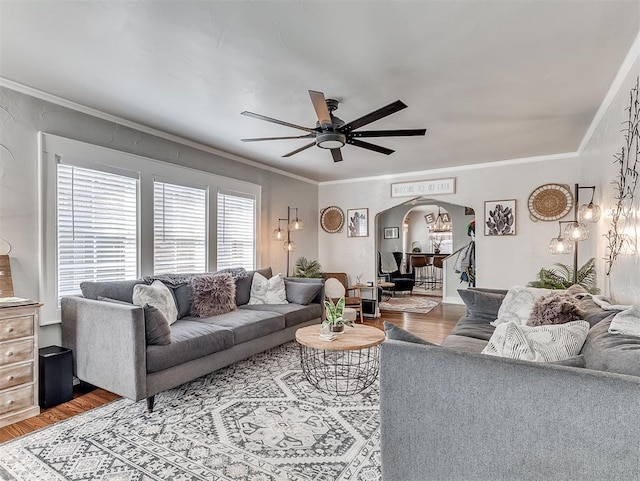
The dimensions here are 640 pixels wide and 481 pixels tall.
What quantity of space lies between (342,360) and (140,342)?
2.11 meters

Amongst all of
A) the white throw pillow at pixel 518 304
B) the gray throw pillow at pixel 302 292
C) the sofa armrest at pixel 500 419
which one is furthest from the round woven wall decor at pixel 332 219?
the sofa armrest at pixel 500 419

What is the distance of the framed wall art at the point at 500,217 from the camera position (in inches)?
206

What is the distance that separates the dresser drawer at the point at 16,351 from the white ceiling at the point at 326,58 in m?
2.04

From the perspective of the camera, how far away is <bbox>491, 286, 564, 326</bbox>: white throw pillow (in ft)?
10.2

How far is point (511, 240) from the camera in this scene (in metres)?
5.26

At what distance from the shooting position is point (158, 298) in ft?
10.8

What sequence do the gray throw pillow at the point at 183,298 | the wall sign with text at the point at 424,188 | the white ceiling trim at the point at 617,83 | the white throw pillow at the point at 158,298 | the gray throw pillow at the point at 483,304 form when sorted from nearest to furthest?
the white ceiling trim at the point at 617,83, the white throw pillow at the point at 158,298, the gray throw pillow at the point at 483,304, the gray throw pillow at the point at 183,298, the wall sign with text at the point at 424,188

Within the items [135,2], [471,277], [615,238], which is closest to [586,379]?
[615,238]

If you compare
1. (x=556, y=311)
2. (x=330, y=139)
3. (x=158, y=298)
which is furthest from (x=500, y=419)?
(x=158, y=298)

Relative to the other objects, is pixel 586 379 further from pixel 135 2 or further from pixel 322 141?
pixel 135 2

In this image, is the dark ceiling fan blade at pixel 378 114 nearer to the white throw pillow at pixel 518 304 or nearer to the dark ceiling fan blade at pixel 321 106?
the dark ceiling fan blade at pixel 321 106

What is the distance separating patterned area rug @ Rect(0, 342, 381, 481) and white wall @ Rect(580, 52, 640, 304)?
2053 millimetres

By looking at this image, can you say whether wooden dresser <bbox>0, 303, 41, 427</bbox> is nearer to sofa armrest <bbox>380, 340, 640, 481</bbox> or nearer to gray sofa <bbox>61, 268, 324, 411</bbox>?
gray sofa <bbox>61, 268, 324, 411</bbox>

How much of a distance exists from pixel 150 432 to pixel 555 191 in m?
5.51
